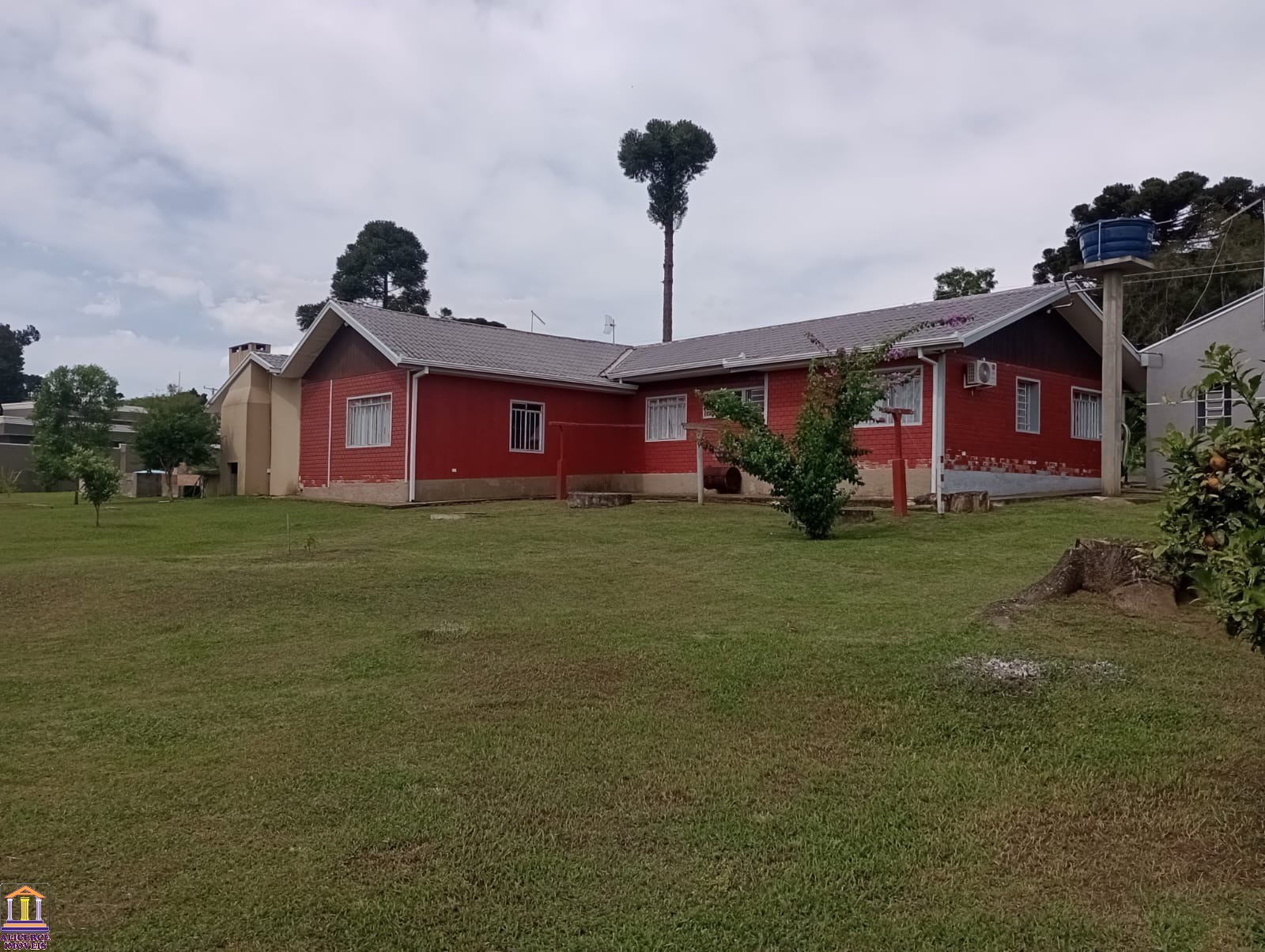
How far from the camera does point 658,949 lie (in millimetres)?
3123

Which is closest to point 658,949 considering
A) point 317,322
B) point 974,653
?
point 974,653

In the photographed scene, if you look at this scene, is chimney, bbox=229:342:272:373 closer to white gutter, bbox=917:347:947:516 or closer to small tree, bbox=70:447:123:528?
small tree, bbox=70:447:123:528

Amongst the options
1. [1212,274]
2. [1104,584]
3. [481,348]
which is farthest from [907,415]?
[1212,274]

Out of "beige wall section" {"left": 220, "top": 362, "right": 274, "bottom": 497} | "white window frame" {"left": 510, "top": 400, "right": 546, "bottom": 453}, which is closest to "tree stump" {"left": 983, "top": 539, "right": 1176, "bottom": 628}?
"white window frame" {"left": 510, "top": 400, "right": 546, "bottom": 453}

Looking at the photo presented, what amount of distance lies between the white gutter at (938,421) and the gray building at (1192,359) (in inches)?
156

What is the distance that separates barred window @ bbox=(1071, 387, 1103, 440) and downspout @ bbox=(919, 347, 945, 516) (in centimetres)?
465

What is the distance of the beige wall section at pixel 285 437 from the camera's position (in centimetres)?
2270

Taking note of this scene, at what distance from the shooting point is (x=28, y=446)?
3669 centimetres

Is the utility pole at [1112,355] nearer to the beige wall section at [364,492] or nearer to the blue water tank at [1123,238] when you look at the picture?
the blue water tank at [1123,238]

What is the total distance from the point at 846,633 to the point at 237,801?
3909 mm

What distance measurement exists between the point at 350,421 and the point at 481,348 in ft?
10.2

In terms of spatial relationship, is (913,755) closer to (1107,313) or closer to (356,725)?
(356,725)

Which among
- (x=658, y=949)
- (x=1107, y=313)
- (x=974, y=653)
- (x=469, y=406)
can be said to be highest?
(x=1107, y=313)

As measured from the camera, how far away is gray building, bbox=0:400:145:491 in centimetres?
3090
